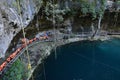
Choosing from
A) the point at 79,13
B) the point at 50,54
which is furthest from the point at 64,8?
the point at 50,54

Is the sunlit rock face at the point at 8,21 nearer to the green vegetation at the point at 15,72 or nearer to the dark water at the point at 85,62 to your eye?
the green vegetation at the point at 15,72

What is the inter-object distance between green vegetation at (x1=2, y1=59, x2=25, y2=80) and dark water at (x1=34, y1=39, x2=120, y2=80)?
168 cm

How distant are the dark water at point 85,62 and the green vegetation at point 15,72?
5.50ft

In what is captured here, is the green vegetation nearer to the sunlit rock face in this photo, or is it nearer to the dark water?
the dark water

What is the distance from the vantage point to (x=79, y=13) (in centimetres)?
2406

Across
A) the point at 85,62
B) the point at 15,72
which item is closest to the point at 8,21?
the point at 15,72

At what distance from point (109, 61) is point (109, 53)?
2.09 metres

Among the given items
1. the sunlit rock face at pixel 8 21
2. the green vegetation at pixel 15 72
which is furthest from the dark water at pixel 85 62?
the sunlit rock face at pixel 8 21

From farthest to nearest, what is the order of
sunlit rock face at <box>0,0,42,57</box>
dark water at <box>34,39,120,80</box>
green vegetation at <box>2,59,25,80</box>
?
dark water at <box>34,39,120,80</box>, green vegetation at <box>2,59,25,80</box>, sunlit rock face at <box>0,0,42,57</box>

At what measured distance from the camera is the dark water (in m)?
16.4

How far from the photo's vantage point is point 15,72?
45.3 feet

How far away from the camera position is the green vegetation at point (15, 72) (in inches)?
529

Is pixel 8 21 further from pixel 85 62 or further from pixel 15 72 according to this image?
pixel 85 62

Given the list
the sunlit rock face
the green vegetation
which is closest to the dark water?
the green vegetation
